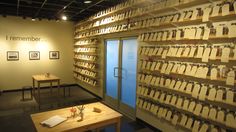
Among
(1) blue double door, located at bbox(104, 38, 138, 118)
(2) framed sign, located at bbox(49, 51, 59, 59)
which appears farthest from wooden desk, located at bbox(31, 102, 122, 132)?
(2) framed sign, located at bbox(49, 51, 59, 59)

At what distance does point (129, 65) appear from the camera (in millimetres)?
4461

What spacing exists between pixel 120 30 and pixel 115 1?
0.79m

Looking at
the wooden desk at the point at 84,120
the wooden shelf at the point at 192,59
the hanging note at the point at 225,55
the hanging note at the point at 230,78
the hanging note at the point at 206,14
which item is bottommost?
the wooden desk at the point at 84,120

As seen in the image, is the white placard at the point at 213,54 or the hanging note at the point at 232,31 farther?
the white placard at the point at 213,54

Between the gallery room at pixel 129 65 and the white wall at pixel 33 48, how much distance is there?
0.04m

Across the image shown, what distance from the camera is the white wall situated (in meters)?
6.71

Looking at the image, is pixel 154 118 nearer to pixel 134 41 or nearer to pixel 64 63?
pixel 134 41

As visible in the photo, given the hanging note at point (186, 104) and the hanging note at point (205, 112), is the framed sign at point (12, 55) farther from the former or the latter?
the hanging note at point (205, 112)

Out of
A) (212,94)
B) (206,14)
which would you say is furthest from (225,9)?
(212,94)

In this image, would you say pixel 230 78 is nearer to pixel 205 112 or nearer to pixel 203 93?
pixel 203 93

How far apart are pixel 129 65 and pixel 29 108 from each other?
124 inches

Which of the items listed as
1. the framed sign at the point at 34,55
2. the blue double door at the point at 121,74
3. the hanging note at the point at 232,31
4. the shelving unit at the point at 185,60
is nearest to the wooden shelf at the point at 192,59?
the shelving unit at the point at 185,60

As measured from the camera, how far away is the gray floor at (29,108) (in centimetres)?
378

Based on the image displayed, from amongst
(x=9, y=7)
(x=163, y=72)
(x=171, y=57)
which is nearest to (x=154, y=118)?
(x=163, y=72)
